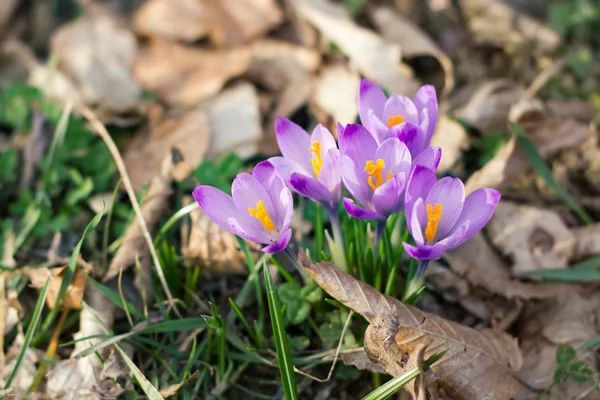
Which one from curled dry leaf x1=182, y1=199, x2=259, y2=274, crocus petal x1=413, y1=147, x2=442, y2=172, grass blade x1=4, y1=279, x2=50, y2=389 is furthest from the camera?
curled dry leaf x1=182, y1=199, x2=259, y2=274

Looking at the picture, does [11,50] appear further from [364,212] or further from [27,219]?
[364,212]

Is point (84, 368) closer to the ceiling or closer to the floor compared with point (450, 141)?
closer to the floor

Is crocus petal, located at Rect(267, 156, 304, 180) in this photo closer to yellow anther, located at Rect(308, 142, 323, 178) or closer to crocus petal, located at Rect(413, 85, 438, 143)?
yellow anther, located at Rect(308, 142, 323, 178)

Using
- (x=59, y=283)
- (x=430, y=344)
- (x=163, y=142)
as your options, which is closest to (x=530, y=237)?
(x=430, y=344)

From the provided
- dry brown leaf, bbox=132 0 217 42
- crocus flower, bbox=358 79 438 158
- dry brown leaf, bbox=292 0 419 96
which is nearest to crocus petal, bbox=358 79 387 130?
crocus flower, bbox=358 79 438 158

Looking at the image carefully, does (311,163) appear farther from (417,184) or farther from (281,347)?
(281,347)
